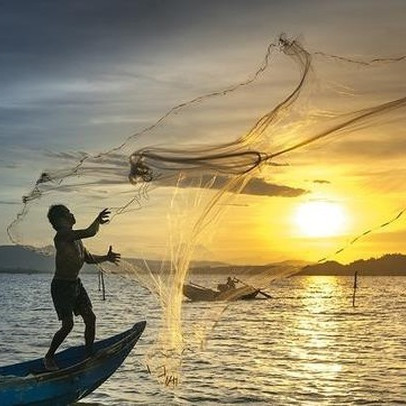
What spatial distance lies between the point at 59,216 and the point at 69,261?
73 centimetres

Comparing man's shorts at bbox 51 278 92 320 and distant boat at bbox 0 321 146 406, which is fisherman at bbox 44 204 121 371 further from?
distant boat at bbox 0 321 146 406

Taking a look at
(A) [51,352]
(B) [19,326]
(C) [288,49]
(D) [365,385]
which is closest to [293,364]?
(D) [365,385]

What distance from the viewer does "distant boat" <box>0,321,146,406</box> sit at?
41.6 ft

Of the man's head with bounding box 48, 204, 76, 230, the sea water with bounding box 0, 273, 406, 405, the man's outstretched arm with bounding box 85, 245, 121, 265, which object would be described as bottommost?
the sea water with bounding box 0, 273, 406, 405

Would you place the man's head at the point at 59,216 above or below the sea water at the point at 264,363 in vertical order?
above

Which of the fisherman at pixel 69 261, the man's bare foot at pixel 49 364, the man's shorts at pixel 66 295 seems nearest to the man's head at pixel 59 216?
the fisherman at pixel 69 261

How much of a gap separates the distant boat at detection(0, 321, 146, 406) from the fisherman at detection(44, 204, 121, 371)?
1.73ft

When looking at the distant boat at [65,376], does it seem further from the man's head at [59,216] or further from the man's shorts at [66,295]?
the man's head at [59,216]

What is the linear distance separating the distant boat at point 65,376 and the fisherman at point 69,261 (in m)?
0.53

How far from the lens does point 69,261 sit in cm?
1232

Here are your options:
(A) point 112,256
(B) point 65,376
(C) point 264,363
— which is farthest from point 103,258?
(C) point 264,363

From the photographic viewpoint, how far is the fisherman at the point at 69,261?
12078mm

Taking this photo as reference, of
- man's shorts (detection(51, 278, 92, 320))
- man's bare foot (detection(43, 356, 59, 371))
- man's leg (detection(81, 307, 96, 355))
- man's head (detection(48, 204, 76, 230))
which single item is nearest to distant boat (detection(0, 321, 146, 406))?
man's bare foot (detection(43, 356, 59, 371))

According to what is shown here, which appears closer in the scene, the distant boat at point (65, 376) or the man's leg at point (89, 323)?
the distant boat at point (65, 376)
